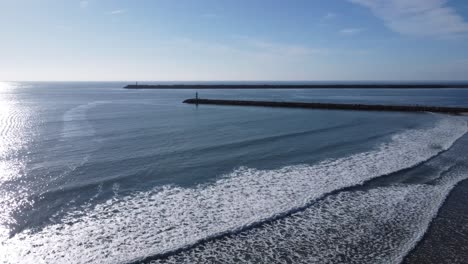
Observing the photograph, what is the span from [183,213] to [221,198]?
1840 mm

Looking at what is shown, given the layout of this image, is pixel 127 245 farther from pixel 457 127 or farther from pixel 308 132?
pixel 457 127

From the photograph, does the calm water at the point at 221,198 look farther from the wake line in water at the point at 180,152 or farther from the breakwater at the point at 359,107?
the breakwater at the point at 359,107

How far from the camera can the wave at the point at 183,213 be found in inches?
345

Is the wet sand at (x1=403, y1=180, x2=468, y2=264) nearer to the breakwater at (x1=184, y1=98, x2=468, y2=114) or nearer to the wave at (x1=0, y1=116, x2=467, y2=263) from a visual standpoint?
the wave at (x1=0, y1=116, x2=467, y2=263)

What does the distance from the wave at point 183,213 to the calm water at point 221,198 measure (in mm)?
39

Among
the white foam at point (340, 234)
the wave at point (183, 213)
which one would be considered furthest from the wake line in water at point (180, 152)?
the white foam at point (340, 234)

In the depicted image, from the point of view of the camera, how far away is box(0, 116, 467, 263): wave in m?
8.76

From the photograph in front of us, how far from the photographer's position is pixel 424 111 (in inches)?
1838

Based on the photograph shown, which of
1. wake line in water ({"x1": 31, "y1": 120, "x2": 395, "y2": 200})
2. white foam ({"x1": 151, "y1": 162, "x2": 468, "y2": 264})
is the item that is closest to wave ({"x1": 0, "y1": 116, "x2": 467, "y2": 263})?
white foam ({"x1": 151, "y1": 162, "x2": 468, "y2": 264})

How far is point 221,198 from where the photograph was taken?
12.5m

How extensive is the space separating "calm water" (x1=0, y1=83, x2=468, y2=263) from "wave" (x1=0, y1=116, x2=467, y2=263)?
4 cm

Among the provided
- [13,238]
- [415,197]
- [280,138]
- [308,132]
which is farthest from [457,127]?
[13,238]

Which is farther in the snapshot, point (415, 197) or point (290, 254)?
point (415, 197)

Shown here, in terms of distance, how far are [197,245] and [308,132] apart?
67.8 feet
